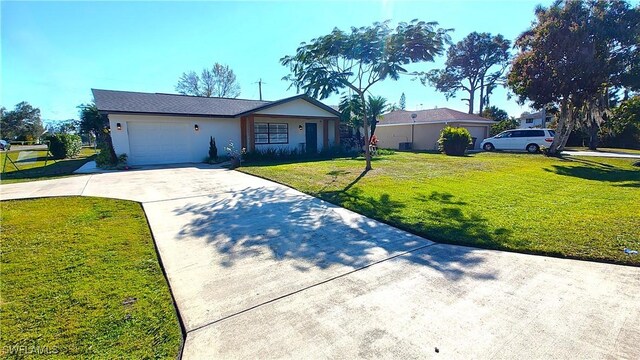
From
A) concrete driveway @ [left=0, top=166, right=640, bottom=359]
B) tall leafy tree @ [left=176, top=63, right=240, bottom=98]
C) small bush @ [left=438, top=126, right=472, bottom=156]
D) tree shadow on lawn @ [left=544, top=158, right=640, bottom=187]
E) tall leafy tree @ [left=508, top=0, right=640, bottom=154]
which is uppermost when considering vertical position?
tall leafy tree @ [left=176, top=63, right=240, bottom=98]

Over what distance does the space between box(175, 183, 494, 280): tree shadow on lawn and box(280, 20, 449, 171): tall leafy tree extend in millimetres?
5915

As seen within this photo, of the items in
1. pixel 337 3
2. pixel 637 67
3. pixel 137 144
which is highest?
pixel 337 3

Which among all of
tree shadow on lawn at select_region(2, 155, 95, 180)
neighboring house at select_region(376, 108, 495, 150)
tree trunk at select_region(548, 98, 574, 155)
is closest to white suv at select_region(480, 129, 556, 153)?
tree trunk at select_region(548, 98, 574, 155)

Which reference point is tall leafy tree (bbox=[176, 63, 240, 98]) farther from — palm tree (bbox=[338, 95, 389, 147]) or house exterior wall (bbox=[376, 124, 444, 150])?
palm tree (bbox=[338, 95, 389, 147])

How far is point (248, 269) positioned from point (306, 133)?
643 inches

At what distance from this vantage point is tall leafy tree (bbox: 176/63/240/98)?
39188 mm

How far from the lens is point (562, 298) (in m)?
2.78

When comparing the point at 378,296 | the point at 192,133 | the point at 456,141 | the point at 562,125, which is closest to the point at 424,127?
the point at 456,141

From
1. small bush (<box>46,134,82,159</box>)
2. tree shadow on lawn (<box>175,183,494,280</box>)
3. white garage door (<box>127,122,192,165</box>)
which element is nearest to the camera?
tree shadow on lawn (<box>175,183,494,280</box>)

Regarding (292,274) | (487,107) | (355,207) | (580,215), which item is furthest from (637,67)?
(487,107)

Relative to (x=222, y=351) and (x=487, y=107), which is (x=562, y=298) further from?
(x=487, y=107)

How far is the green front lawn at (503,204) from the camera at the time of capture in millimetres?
4168

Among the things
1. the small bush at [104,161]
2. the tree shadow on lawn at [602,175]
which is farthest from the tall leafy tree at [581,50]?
the small bush at [104,161]

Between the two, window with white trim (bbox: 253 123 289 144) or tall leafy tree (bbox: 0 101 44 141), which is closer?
window with white trim (bbox: 253 123 289 144)
